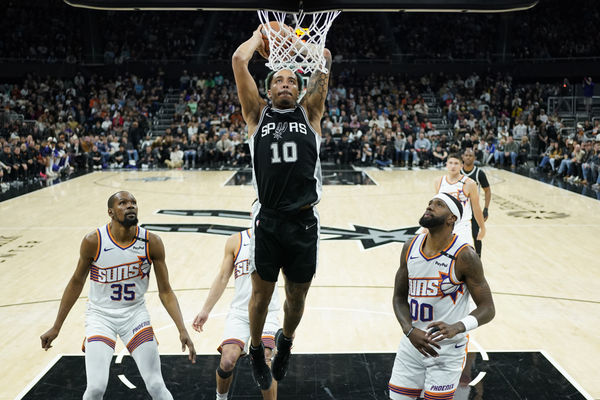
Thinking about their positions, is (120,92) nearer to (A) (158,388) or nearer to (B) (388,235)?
(B) (388,235)

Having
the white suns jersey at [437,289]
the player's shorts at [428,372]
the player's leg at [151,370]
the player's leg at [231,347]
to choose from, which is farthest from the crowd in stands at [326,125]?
the player's shorts at [428,372]

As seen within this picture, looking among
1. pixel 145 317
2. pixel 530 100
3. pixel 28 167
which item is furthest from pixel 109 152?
pixel 145 317

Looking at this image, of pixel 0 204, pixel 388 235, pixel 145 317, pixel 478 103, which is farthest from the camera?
pixel 478 103

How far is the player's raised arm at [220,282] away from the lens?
4.49 meters

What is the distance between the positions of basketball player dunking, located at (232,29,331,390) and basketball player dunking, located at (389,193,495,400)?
682 mm

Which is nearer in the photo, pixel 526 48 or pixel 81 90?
pixel 81 90

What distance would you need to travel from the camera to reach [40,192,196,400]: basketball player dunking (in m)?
4.21

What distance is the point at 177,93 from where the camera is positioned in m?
28.2

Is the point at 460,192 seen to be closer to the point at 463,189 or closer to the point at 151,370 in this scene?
the point at 463,189

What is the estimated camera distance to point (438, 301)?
154 inches

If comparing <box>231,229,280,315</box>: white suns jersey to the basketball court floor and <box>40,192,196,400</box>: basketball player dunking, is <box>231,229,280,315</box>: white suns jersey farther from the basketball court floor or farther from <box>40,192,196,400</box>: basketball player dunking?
the basketball court floor

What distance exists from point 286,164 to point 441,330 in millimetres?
1272

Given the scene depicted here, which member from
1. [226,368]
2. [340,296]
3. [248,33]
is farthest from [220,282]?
[248,33]

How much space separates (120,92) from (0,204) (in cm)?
1348
